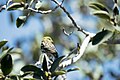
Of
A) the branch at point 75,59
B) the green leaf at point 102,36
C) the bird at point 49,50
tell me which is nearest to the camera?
the green leaf at point 102,36

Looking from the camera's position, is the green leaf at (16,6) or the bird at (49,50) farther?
the bird at (49,50)

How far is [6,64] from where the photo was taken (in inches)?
55.7

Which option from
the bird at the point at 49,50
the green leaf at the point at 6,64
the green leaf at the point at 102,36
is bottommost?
the bird at the point at 49,50

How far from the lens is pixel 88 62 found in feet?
12.9

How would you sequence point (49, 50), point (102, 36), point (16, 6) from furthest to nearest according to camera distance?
point (49, 50) → point (16, 6) → point (102, 36)

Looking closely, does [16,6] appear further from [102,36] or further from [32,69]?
[102,36]

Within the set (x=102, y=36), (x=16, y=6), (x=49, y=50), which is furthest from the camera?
(x=49, y=50)

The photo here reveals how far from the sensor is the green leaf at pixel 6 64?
1.41 m

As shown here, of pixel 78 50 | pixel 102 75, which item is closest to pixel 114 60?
pixel 102 75

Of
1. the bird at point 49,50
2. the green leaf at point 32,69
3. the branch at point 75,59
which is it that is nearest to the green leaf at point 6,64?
the green leaf at point 32,69

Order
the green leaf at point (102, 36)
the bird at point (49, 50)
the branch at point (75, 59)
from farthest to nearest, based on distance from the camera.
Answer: the bird at point (49, 50)
the branch at point (75, 59)
the green leaf at point (102, 36)

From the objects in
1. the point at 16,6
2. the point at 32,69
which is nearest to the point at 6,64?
the point at 32,69

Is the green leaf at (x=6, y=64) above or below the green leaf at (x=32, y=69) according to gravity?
above

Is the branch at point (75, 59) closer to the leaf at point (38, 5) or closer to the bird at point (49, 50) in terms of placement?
the bird at point (49, 50)
